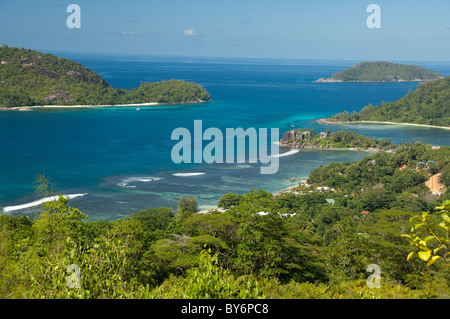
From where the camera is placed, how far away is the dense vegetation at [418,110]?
5875 cm

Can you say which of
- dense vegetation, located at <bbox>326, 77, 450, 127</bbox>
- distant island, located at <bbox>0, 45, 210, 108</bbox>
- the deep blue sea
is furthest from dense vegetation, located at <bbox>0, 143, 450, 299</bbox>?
distant island, located at <bbox>0, 45, 210, 108</bbox>

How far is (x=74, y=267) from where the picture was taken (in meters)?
4.79

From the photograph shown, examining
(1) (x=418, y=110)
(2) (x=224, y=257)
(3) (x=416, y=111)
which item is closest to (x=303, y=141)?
(3) (x=416, y=111)

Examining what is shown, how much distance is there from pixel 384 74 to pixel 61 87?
98.7 metres

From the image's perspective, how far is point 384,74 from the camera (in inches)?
5143

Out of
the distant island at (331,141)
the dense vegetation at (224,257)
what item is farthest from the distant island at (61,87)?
the dense vegetation at (224,257)

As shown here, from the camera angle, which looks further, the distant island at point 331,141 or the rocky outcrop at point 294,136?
the rocky outcrop at point 294,136

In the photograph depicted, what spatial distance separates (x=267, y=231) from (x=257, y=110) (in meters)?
55.2

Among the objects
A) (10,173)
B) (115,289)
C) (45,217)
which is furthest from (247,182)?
(115,289)

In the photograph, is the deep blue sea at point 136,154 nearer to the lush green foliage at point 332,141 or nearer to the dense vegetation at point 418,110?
the lush green foliage at point 332,141

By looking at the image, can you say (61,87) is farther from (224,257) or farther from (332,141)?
(224,257)

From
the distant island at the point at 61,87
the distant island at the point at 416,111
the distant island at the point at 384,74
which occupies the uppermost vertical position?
the distant island at the point at 384,74

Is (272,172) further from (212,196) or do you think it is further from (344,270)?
(344,270)

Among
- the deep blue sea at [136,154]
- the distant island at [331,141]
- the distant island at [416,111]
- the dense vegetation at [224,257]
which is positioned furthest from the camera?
the distant island at [416,111]
